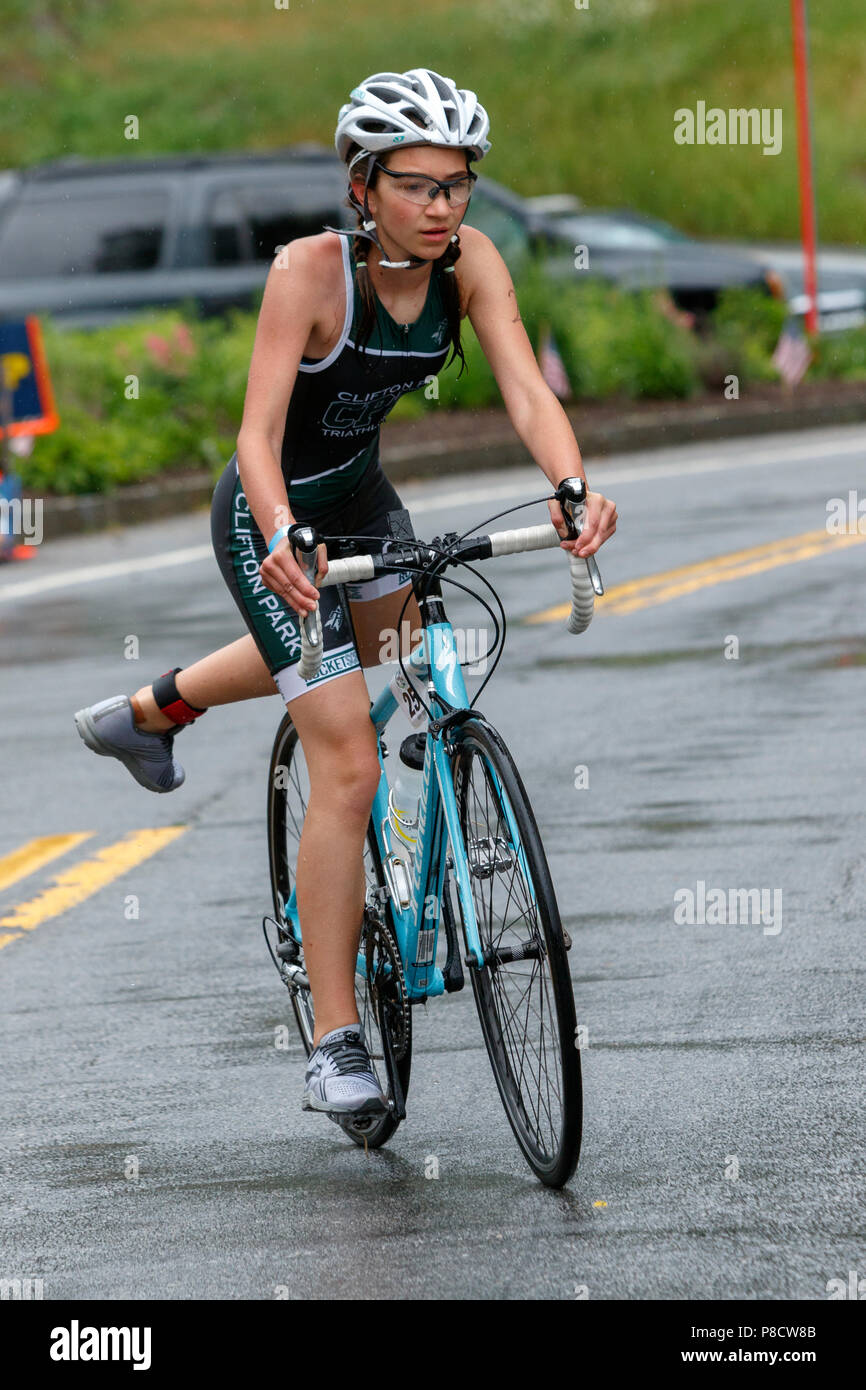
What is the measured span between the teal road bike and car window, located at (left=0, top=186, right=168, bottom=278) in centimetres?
1564

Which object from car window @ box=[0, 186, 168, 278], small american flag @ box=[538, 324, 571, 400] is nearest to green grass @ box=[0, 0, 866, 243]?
small american flag @ box=[538, 324, 571, 400]

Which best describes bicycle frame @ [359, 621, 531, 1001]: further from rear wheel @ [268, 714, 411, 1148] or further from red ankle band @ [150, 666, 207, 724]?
red ankle band @ [150, 666, 207, 724]

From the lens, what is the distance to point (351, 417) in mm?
4801

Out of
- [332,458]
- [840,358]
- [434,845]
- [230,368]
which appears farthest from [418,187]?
[840,358]

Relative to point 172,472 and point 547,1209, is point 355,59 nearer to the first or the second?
point 172,472

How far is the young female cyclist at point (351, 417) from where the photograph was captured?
454 cm

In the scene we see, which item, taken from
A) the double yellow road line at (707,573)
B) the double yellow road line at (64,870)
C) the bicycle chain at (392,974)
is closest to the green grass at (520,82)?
the double yellow road line at (707,573)

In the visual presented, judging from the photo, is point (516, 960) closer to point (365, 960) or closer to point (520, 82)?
point (365, 960)

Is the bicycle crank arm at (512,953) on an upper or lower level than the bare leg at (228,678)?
lower

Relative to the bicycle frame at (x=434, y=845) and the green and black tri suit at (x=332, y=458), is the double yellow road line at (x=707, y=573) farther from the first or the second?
the bicycle frame at (x=434, y=845)

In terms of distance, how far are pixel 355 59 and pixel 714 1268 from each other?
48975 mm

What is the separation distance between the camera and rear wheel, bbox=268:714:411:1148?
485 centimetres

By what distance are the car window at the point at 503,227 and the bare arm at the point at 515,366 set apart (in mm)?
16260

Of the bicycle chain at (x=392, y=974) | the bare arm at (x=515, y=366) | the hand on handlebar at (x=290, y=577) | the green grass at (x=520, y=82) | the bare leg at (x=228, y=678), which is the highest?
the green grass at (x=520, y=82)
